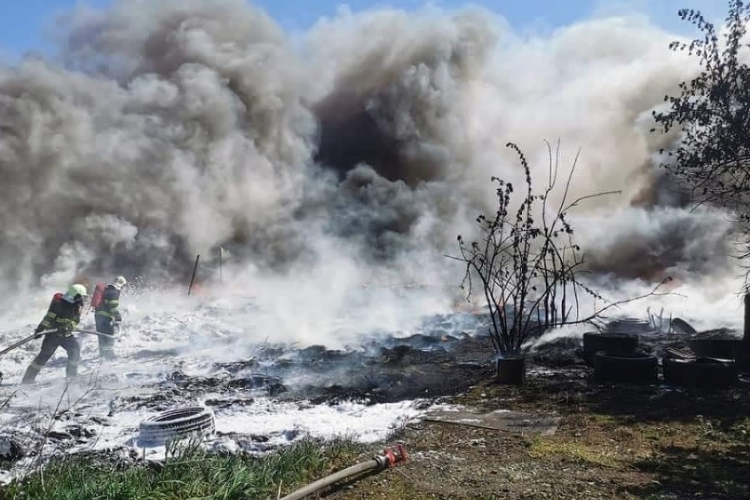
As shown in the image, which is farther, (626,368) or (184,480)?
(626,368)

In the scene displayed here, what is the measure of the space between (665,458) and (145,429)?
14.0 feet

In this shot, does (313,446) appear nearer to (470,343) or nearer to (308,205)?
(470,343)

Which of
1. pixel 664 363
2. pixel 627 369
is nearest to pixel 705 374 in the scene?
pixel 664 363

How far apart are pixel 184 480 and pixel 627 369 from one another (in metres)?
5.72

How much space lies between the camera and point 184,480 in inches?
131

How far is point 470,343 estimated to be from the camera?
11266 mm

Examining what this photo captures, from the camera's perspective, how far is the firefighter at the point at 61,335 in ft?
27.6

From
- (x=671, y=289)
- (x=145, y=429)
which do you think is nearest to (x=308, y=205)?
(x=671, y=289)

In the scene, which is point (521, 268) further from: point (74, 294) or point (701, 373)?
point (74, 294)

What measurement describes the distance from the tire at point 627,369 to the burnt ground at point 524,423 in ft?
0.56

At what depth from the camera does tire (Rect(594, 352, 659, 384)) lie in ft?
23.0

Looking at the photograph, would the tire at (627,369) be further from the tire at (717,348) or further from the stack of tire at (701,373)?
the tire at (717,348)

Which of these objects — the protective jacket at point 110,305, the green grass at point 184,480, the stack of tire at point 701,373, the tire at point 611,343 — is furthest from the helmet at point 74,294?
the stack of tire at point 701,373

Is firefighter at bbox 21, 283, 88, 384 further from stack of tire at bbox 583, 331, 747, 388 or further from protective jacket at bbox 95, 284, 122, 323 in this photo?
stack of tire at bbox 583, 331, 747, 388
